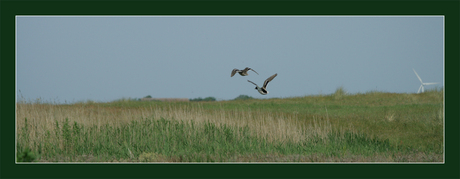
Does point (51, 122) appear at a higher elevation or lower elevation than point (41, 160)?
higher

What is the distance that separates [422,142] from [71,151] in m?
9.34

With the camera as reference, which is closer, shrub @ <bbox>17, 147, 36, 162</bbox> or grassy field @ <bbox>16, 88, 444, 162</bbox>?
shrub @ <bbox>17, 147, 36, 162</bbox>

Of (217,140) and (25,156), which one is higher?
(25,156)

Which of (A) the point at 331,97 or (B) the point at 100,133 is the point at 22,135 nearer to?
(B) the point at 100,133

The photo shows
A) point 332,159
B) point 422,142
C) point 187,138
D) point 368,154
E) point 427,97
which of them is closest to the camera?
point 332,159

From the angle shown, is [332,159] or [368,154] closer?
[332,159]

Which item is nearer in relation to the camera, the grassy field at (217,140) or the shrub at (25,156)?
the shrub at (25,156)

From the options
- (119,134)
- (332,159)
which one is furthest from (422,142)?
(119,134)

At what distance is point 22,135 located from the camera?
8461mm

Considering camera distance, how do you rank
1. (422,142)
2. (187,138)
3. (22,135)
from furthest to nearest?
(422,142)
(187,138)
(22,135)

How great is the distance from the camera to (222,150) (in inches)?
311

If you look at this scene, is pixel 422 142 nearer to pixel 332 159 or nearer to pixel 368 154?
pixel 368 154

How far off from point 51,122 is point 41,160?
258cm

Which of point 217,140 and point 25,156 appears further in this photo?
point 217,140
